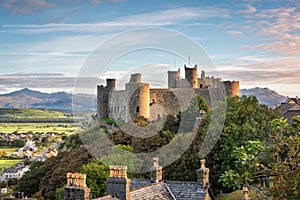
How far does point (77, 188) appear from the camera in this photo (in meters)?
17.1

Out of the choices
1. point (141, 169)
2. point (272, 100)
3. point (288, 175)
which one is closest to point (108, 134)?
point (141, 169)

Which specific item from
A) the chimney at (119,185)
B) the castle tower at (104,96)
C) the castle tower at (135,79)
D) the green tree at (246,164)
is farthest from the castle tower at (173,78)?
the green tree at (246,164)

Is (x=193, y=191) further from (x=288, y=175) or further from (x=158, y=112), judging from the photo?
(x=158, y=112)

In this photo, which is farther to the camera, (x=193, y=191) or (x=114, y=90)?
(x=114, y=90)

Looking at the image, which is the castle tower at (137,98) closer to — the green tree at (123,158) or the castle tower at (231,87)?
the castle tower at (231,87)

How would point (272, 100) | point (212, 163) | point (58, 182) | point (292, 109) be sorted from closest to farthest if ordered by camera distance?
point (212, 163)
point (58, 182)
point (292, 109)
point (272, 100)

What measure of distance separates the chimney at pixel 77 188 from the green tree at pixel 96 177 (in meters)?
18.6

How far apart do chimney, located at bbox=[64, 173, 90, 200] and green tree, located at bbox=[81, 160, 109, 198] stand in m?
18.6

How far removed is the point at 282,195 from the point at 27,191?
49.7m

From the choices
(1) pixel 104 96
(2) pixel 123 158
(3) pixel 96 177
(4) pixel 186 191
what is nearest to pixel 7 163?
(1) pixel 104 96

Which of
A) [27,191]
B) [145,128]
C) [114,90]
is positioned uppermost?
[114,90]

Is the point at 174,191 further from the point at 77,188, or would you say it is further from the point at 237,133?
the point at 237,133

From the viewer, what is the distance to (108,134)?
2194 inches

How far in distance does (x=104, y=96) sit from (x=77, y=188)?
48.5 metres
